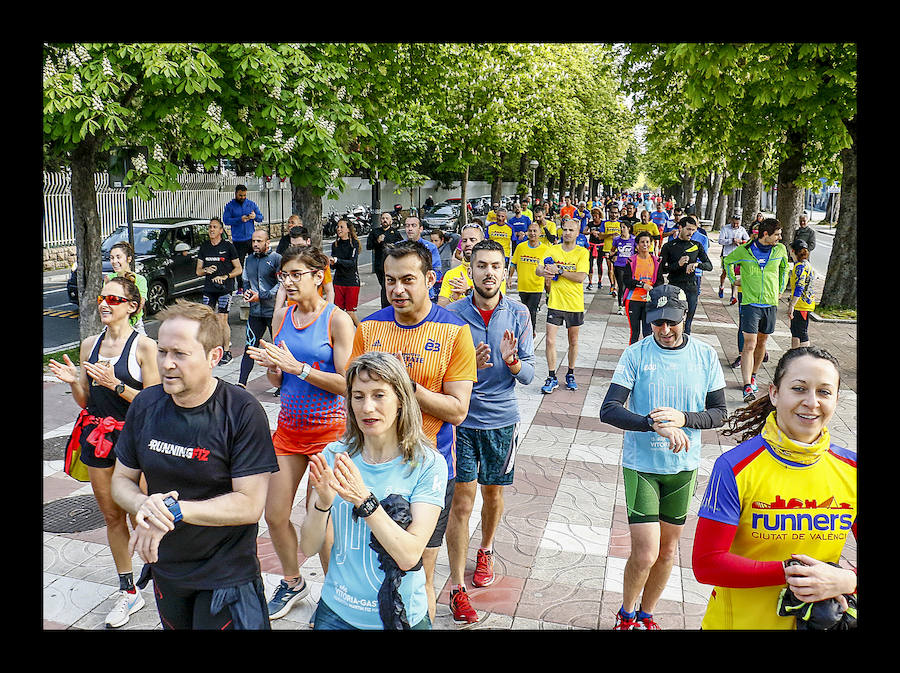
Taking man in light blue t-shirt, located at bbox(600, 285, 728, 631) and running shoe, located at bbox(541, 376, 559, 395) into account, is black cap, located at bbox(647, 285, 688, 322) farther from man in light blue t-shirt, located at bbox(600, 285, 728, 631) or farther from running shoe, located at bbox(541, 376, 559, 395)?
running shoe, located at bbox(541, 376, 559, 395)

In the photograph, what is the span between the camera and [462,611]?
448 centimetres

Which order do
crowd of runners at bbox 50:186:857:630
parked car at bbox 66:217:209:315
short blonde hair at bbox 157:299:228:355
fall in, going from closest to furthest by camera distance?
crowd of runners at bbox 50:186:857:630
short blonde hair at bbox 157:299:228:355
parked car at bbox 66:217:209:315

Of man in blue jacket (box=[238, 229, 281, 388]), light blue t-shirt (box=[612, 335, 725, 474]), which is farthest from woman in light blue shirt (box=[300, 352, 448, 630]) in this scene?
man in blue jacket (box=[238, 229, 281, 388])

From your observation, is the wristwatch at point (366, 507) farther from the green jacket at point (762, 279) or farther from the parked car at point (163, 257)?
the parked car at point (163, 257)

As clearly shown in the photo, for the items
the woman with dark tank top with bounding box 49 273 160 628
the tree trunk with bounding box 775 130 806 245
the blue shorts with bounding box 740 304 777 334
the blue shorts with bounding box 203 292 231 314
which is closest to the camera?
the woman with dark tank top with bounding box 49 273 160 628

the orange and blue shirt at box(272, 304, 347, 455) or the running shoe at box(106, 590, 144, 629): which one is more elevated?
the orange and blue shirt at box(272, 304, 347, 455)

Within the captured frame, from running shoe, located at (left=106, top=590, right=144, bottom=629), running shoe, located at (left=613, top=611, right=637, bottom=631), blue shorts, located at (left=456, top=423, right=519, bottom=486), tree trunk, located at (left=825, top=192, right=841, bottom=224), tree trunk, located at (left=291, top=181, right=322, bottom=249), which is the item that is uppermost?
tree trunk, located at (left=825, top=192, right=841, bottom=224)

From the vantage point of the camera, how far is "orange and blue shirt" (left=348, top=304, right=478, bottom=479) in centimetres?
411

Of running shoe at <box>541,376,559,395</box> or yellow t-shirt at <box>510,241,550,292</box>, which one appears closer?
running shoe at <box>541,376,559,395</box>

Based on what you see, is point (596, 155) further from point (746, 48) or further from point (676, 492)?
point (676, 492)

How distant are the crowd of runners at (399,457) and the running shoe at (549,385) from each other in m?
3.32

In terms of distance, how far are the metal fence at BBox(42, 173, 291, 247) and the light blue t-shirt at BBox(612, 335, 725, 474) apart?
11889mm

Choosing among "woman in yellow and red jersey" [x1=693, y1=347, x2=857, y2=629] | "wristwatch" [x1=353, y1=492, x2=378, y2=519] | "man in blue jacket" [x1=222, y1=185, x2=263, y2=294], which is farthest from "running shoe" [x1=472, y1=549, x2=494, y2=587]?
"man in blue jacket" [x1=222, y1=185, x2=263, y2=294]
